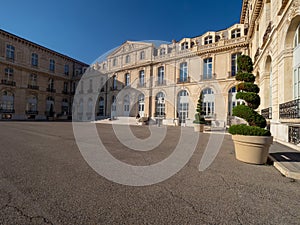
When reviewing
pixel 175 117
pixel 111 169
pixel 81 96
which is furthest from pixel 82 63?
pixel 111 169

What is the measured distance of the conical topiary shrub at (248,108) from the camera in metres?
3.99

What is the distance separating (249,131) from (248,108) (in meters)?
0.75

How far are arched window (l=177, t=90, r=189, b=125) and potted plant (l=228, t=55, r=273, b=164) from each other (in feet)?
52.0

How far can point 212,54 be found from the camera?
19016 millimetres

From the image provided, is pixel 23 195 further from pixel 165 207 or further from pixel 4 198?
pixel 165 207

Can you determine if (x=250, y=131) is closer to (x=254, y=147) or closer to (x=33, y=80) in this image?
(x=254, y=147)

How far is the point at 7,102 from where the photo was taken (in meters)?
26.2

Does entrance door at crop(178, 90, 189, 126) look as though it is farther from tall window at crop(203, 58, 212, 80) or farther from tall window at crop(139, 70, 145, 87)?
tall window at crop(139, 70, 145, 87)

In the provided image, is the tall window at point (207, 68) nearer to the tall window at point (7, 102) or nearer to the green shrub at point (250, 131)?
the green shrub at point (250, 131)

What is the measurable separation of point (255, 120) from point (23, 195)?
5.04m

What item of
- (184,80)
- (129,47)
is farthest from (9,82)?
(184,80)

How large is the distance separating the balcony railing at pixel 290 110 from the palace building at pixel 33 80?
33535 mm

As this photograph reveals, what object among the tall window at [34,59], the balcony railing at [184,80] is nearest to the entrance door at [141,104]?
the balcony railing at [184,80]

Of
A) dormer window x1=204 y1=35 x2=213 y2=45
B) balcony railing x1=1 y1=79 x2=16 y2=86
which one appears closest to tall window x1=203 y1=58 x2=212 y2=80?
dormer window x1=204 y1=35 x2=213 y2=45
